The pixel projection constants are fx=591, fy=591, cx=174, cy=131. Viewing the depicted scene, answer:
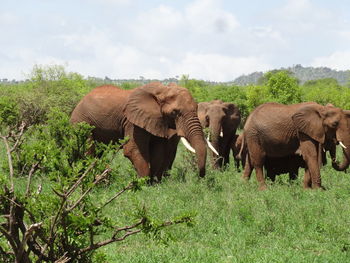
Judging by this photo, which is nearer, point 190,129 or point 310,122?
point 190,129

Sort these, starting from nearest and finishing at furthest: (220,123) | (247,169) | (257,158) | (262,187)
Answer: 1. (262,187)
2. (257,158)
3. (247,169)
4. (220,123)

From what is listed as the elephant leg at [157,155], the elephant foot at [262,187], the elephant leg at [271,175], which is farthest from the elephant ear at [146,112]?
the elephant leg at [271,175]

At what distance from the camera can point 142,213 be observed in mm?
4188

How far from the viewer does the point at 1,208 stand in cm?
400

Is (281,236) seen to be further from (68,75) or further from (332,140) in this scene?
(68,75)

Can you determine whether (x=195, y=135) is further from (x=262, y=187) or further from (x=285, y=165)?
(x=285, y=165)

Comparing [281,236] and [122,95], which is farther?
[122,95]

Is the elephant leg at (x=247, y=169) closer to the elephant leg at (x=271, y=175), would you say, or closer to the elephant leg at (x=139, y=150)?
the elephant leg at (x=271, y=175)

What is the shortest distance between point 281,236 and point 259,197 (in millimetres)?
2445

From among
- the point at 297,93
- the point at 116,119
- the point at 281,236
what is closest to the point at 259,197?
the point at 281,236

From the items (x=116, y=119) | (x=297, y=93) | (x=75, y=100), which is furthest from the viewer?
(x=297, y=93)

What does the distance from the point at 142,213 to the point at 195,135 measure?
735cm

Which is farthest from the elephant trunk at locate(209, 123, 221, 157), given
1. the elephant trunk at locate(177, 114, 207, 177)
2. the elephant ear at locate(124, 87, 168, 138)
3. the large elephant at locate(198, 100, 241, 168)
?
the elephant trunk at locate(177, 114, 207, 177)

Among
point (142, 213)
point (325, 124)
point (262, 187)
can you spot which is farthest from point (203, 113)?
point (142, 213)
